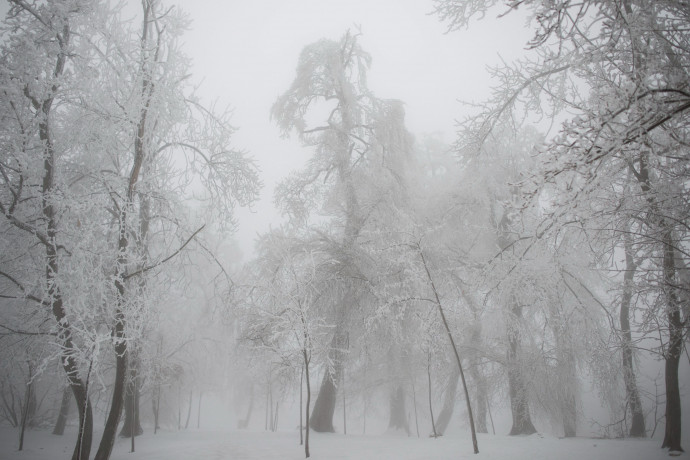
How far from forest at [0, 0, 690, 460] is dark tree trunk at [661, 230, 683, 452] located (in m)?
0.04

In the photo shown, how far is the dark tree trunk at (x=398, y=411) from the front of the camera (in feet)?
46.4

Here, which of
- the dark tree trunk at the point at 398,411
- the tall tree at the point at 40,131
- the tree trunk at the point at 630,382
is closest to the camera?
the tall tree at the point at 40,131

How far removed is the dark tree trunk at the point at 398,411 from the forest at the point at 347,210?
7.64 ft

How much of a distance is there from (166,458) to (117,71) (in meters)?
7.75

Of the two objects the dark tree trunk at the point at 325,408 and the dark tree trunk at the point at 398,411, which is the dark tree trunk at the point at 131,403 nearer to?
the dark tree trunk at the point at 325,408

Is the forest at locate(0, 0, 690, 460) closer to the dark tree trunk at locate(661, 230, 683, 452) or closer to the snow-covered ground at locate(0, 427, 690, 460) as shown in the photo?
the dark tree trunk at locate(661, 230, 683, 452)

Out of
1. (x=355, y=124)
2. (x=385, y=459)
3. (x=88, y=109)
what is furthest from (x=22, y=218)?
(x=355, y=124)

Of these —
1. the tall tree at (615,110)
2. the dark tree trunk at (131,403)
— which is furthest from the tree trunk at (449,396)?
the dark tree trunk at (131,403)

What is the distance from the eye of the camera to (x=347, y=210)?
33.6ft

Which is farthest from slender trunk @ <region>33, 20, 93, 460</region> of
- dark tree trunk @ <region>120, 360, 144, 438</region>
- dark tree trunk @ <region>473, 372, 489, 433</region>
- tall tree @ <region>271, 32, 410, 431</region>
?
dark tree trunk @ <region>473, 372, 489, 433</region>

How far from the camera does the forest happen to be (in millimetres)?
3852

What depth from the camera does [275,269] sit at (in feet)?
30.2

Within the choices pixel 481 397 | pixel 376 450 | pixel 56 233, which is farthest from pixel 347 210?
pixel 481 397

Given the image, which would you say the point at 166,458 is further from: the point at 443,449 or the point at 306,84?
the point at 306,84
